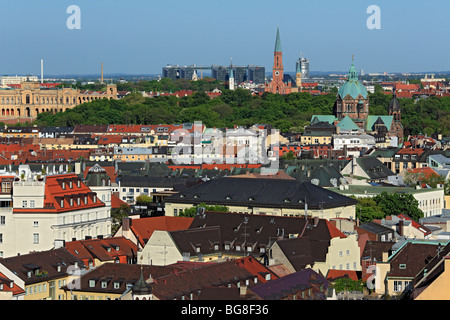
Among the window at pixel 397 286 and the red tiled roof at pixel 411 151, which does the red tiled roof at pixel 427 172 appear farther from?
the window at pixel 397 286

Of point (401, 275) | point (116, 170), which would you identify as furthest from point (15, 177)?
point (116, 170)

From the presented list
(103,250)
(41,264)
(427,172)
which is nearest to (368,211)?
(103,250)

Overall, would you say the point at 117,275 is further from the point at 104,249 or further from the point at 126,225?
the point at 126,225

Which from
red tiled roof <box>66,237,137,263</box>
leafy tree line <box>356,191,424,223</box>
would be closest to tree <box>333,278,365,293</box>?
red tiled roof <box>66,237,137,263</box>

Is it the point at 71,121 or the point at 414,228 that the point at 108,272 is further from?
the point at 71,121

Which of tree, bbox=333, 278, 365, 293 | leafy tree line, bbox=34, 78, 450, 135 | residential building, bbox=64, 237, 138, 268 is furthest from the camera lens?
leafy tree line, bbox=34, 78, 450, 135

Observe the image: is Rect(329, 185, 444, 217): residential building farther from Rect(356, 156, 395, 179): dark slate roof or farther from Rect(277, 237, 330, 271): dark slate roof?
Rect(277, 237, 330, 271): dark slate roof

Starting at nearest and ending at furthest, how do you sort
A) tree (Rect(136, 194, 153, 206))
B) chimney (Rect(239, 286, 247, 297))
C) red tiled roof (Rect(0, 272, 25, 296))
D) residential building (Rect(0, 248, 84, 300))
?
chimney (Rect(239, 286, 247, 297))
red tiled roof (Rect(0, 272, 25, 296))
residential building (Rect(0, 248, 84, 300))
tree (Rect(136, 194, 153, 206))
